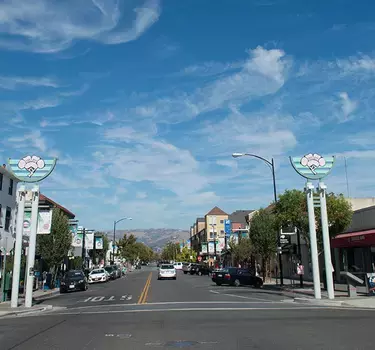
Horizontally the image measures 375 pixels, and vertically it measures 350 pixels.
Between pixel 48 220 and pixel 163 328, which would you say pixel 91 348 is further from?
pixel 48 220

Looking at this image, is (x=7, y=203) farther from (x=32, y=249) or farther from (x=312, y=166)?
(x=312, y=166)

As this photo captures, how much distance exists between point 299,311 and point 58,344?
9.80 metres

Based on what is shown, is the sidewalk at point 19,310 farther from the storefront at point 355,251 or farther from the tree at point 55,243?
the storefront at point 355,251

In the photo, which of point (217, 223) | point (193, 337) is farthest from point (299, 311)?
point (217, 223)

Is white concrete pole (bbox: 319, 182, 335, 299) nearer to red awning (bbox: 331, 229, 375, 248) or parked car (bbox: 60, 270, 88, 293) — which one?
red awning (bbox: 331, 229, 375, 248)

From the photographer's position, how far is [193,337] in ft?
34.5

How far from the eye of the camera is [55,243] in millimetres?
37250

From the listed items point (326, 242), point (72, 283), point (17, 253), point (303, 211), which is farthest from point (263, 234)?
point (17, 253)

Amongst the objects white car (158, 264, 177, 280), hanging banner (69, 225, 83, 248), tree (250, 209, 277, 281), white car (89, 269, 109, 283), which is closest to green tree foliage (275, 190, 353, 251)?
tree (250, 209, 277, 281)

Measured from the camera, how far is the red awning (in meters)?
29.1

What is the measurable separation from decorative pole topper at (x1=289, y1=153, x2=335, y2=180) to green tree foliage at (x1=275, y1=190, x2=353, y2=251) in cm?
473

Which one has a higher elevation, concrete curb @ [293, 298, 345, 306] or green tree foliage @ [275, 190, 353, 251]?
green tree foliage @ [275, 190, 353, 251]

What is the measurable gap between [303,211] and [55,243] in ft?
68.6

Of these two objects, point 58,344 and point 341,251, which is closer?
point 58,344
